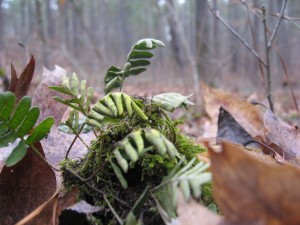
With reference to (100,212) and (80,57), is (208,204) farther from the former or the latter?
(80,57)

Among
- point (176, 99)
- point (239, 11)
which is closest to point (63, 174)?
point (176, 99)

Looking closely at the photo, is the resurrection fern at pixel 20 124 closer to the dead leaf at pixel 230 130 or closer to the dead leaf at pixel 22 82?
the dead leaf at pixel 22 82

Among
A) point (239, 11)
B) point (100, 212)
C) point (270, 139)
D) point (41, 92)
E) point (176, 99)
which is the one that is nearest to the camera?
point (100, 212)

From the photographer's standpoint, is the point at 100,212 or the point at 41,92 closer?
the point at 100,212

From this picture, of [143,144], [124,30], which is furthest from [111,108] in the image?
[124,30]

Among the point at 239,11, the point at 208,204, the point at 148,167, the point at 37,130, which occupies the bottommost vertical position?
the point at 208,204

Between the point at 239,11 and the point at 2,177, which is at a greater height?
the point at 239,11

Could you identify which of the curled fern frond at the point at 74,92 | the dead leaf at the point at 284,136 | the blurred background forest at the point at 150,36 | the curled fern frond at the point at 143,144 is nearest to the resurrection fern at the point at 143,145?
the curled fern frond at the point at 143,144

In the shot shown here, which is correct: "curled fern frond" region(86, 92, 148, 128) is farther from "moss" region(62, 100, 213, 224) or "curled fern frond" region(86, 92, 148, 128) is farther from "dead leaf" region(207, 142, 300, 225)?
"dead leaf" region(207, 142, 300, 225)
